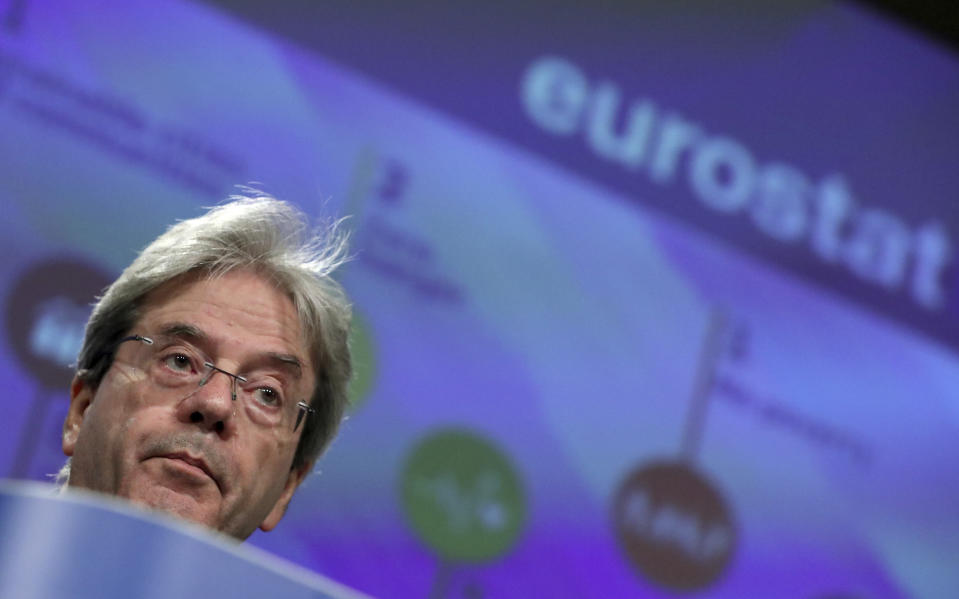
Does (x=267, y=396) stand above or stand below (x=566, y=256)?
below

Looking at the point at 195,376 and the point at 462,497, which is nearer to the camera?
the point at 195,376

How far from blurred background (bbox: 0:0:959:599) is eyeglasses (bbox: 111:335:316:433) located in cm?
106

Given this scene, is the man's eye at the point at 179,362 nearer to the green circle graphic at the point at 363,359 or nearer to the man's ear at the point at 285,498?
the man's ear at the point at 285,498

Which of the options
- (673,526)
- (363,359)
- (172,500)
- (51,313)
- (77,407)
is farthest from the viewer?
(673,526)

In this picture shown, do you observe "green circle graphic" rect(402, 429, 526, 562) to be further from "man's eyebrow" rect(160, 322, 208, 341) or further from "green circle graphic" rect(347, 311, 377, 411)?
"man's eyebrow" rect(160, 322, 208, 341)

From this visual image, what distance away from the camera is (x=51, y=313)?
259cm

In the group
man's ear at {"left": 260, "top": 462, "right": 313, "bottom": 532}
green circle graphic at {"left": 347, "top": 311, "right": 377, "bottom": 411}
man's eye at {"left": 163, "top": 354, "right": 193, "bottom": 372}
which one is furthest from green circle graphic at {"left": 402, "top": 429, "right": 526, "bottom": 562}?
man's eye at {"left": 163, "top": 354, "right": 193, "bottom": 372}

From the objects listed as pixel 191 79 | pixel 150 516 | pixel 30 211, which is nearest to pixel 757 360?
pixel 191 79

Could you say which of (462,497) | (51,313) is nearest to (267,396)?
(51,313)

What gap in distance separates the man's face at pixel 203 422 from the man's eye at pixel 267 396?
0.02 metres

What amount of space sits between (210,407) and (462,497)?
155 centimetres

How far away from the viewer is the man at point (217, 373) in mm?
1478

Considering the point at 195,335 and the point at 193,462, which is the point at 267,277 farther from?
the point at 193,462

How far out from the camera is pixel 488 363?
3.08 metres
